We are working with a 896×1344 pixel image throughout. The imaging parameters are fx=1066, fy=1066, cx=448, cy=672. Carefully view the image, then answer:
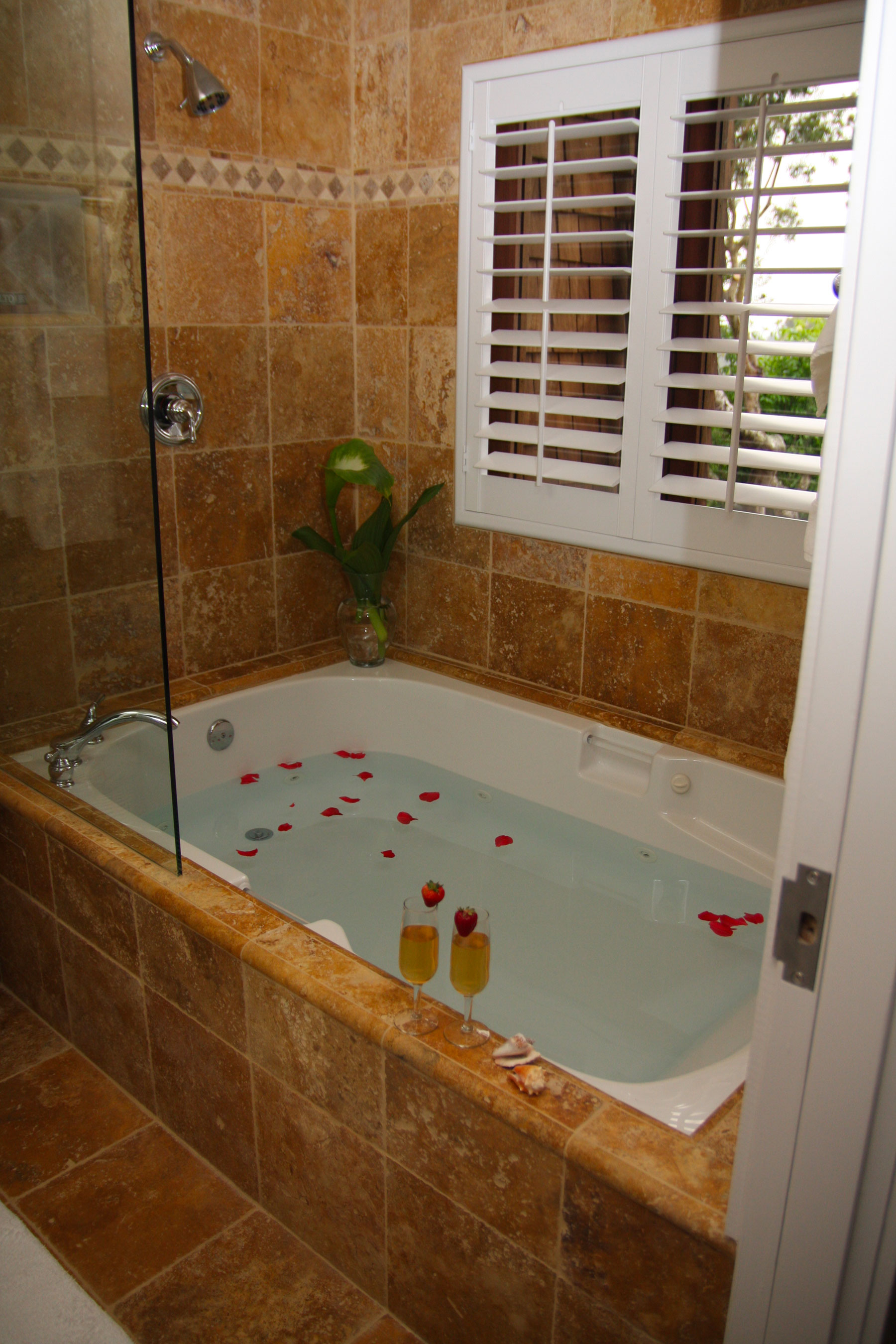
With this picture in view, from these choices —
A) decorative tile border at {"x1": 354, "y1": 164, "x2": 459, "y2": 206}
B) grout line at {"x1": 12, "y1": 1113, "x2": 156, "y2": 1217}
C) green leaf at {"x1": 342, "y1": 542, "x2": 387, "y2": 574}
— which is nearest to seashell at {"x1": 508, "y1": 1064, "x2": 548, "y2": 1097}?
grout line at {"x1": 12, "y1": 1113, "x2": 156, "y2": 1217}

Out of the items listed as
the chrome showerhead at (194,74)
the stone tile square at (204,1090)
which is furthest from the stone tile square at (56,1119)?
the chrome showerhead at (194,74)

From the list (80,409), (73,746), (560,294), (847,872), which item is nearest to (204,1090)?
(73,746)

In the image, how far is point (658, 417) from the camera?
248 cm

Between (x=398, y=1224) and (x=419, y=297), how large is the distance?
2324 millimetres

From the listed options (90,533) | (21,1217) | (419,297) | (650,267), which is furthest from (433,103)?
(21,1217)

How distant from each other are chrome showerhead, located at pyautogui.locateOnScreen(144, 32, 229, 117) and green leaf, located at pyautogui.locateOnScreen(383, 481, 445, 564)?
107cm

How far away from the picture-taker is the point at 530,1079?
4.65 ft

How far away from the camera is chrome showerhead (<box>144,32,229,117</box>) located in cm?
249

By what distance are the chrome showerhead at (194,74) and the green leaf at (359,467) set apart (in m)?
0.89

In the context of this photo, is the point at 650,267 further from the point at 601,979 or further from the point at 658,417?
the point at 601,979

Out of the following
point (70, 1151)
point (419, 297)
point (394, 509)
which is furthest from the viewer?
point (394, 509)

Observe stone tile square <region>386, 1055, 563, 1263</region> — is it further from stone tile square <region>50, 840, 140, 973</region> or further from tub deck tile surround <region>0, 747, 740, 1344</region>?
stone tile square <region>50, 840, 140, 973</region>

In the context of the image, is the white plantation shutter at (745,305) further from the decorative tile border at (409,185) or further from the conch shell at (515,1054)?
the conch shell at (515,1054)

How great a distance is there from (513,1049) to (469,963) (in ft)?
0.43
